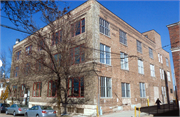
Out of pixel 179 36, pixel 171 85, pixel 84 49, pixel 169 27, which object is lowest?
pixel 171 85

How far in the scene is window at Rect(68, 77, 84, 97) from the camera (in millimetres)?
16938

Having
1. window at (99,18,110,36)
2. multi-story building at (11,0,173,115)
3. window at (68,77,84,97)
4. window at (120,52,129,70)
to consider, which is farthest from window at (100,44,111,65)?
window at (68,77,84,97)

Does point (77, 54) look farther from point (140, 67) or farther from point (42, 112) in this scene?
point (140, 67)

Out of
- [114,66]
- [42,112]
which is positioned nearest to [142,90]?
[114,66]

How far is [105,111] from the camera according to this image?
16500 mm

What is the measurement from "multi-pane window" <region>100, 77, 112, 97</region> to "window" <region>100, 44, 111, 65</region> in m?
2.11

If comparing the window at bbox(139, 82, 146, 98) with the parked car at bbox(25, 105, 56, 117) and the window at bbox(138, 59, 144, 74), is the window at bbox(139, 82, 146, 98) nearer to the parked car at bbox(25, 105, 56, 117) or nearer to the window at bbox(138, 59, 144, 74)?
the window at bbox(138, 59, 144, 74)

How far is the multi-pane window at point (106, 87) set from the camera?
1703cm

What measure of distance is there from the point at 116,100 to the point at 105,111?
270cm

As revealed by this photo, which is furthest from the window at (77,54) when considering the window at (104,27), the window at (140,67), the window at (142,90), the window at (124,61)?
the window at (142,90)

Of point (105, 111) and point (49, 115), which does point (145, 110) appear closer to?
point (105, 111)

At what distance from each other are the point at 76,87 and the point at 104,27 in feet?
27.2

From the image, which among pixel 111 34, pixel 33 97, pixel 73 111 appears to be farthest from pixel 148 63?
pixel 33 97

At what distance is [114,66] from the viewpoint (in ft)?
64.6
